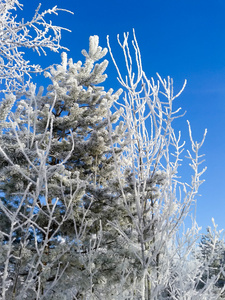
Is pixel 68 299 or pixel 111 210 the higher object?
pixel 111 210

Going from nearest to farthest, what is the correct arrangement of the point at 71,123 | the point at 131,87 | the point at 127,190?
1. the point at 131,87
2. the point at 127,190
3. the point at 71,123

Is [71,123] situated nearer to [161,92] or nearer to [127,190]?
[127,190]

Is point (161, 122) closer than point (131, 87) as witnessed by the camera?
Yes

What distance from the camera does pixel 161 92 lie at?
293 centimetres

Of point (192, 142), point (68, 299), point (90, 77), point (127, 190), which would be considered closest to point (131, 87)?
point (192, 142)

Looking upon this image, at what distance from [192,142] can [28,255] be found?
4166mm

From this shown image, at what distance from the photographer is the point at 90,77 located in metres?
8.64

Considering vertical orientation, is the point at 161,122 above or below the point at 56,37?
below

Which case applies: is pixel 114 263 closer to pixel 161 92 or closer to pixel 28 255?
pixel 28 255

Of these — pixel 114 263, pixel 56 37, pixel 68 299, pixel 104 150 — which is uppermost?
pixel 56 37

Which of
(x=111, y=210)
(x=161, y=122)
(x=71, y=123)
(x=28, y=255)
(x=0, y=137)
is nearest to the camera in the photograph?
(x=161, y=122)

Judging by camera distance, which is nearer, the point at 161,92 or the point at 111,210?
the point at 161,92

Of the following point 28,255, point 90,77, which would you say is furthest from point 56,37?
point 28,255

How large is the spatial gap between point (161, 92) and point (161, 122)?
0.39m
